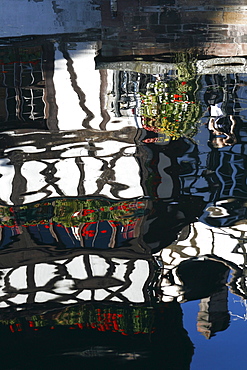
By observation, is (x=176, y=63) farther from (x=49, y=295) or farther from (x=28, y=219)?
(x=49, y=295)

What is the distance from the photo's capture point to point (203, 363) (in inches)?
132

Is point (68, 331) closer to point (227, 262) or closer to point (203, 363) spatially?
point (203, 363)

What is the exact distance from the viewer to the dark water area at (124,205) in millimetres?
3637

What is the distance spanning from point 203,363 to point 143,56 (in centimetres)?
846

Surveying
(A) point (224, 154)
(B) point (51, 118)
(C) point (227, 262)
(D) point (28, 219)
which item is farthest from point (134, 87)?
(C) point (227, 262)

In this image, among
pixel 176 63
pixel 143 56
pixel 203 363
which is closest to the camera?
pixel 203 363

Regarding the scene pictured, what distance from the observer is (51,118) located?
8.08m

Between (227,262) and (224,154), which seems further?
(224,154)

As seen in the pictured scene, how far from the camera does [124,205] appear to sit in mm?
5469

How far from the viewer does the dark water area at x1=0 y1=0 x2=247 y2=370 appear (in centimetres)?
364

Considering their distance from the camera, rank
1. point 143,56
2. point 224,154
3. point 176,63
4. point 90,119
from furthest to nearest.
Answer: point 143,56
point 176,63
point 90,119
point 224,154

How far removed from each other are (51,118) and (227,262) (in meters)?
4.51

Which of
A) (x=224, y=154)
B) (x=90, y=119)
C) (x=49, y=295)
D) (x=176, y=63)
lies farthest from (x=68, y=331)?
(x=176, y=63)

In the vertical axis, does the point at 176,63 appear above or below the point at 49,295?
above
